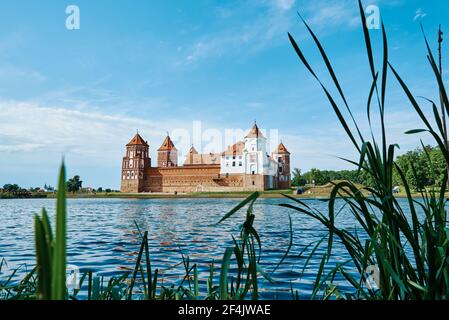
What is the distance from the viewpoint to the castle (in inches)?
2520

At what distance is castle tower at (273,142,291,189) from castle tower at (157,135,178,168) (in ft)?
79.8

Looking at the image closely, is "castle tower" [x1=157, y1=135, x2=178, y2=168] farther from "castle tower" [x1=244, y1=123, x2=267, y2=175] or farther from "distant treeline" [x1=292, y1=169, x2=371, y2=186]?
"distant treeline" [x1=292, y1=169, x2=371, y2=186]

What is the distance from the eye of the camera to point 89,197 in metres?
73.3

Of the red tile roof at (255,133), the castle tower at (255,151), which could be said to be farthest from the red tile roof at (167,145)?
the red tile roof at (255,133)

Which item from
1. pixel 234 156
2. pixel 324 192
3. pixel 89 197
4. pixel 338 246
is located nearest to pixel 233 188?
pixel 234 156

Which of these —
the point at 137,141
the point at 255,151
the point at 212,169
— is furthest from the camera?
the point at 137,141

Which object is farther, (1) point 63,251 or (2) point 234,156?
(2) point 234,156

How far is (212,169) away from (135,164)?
20.7 meters

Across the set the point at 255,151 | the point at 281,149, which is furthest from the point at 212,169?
the point at 281,149

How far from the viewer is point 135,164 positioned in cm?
7688

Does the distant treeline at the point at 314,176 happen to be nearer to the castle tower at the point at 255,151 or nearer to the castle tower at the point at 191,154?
the castle tower at the point at 255,151

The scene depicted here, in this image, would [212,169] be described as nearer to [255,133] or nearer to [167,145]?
[255,133]
